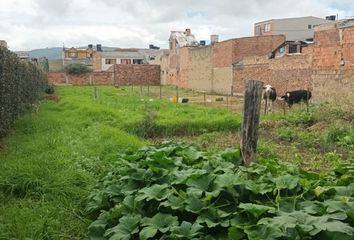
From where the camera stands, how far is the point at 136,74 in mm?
47594

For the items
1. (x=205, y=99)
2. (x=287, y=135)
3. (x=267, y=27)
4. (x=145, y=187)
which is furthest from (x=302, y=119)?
(x=267, y=27)

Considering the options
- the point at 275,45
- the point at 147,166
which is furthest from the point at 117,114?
the point at 275,45

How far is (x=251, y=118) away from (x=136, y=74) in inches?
1695

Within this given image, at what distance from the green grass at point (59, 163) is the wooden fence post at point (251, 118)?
2.07 m

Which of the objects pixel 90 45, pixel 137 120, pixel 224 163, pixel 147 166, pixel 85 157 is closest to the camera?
pixel 224 163

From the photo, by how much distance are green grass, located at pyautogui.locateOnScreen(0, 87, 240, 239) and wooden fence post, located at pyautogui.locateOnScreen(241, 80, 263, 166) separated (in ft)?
6.80

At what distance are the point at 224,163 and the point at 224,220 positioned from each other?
126 cm

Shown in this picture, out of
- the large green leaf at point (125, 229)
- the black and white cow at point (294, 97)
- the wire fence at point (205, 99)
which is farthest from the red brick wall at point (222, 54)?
the large green leaf at point (125, 229)

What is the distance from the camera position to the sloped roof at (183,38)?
50875mm

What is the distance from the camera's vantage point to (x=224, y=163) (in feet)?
15.1

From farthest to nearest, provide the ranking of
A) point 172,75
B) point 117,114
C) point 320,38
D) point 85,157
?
point 172,75, point 320,38, point 117,114, point 85,157

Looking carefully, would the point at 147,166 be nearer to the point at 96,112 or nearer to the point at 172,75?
the point at 96,112

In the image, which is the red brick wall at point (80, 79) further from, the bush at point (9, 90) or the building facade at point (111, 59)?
the bush at point (9, 90)

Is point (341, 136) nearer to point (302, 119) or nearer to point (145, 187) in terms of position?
point (302, 119)
